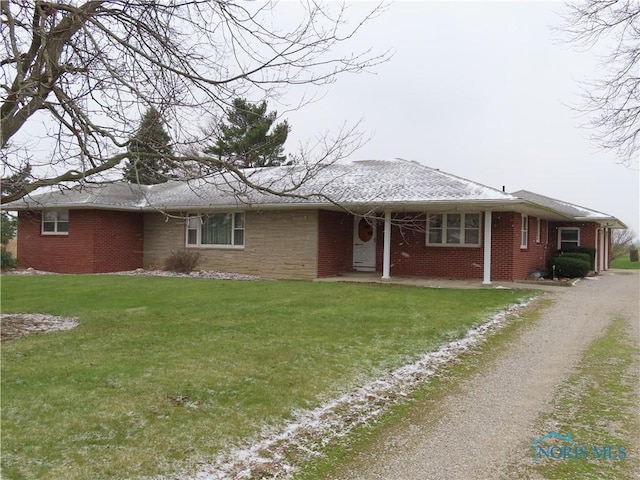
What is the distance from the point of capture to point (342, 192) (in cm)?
1822

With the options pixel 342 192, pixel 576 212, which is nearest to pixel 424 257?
pixel 342 192

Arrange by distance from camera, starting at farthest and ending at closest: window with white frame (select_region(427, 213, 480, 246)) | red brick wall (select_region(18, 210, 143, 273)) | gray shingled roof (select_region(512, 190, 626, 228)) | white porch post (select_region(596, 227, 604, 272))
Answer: white porch post (select_region(596, 227, 604, 272)) < gray shingled roof (select_region(512, 190, 626, 228)) < red brick wall (select_region(18, 210, 143, 273)) < window with white frame (select_region(427, 213, 480, 246))

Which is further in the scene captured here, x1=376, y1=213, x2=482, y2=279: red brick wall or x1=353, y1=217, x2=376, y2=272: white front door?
x1=353, y1=217, x2=376, y2=272: white front door

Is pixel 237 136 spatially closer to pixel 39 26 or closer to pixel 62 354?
pixel 39 26

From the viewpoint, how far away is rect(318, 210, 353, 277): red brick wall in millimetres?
18312

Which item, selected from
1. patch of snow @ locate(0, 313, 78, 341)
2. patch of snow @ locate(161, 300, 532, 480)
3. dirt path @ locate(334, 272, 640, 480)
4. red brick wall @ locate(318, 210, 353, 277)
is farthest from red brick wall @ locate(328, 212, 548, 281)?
patch of snow @ locate(161, 300, 532, 480)

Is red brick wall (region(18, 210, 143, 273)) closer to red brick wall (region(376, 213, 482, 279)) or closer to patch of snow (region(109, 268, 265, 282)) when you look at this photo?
patch of snow (region(109, 268, 265, 282))

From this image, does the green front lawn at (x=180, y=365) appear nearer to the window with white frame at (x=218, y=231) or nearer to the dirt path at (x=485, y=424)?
the dirt path at (x=485, y=424)

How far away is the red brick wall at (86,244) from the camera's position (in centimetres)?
2059

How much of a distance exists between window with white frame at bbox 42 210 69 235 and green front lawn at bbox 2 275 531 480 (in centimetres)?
834

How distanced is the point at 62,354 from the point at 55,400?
205 centimetres

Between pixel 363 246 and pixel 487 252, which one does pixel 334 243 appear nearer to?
pixel 363 246

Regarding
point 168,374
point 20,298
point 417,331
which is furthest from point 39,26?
point 20,298

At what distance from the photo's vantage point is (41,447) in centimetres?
420
